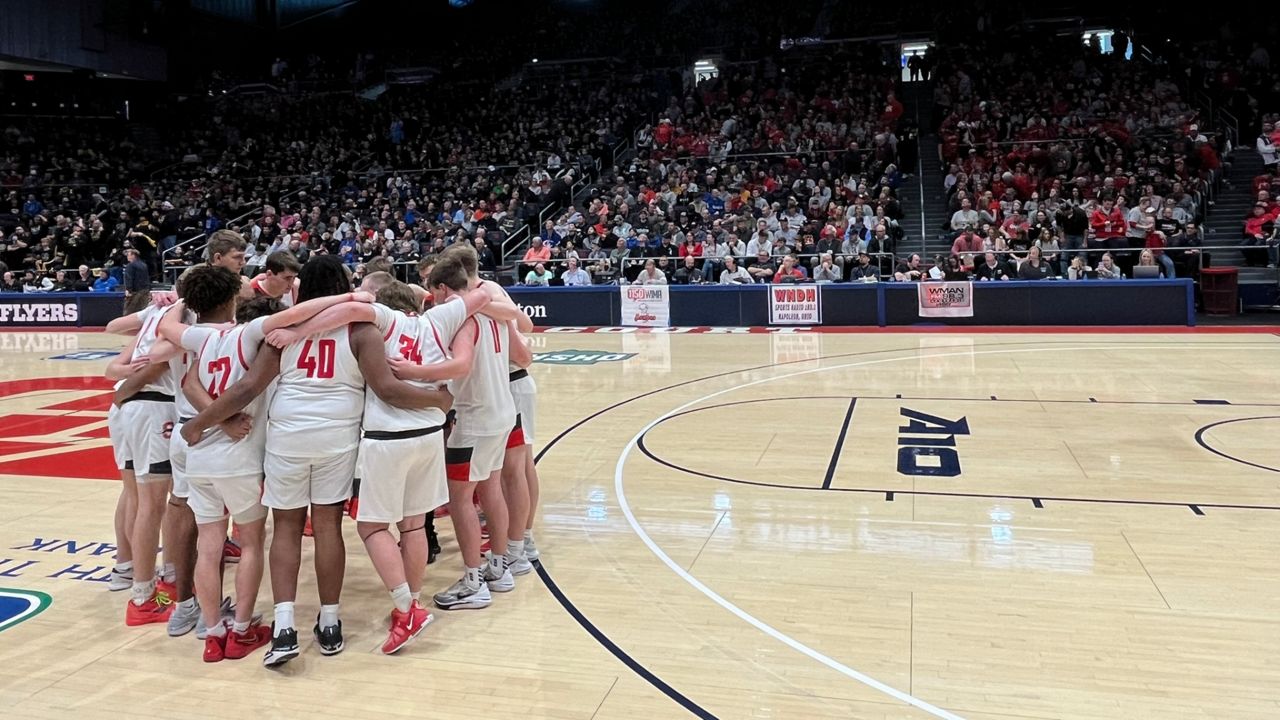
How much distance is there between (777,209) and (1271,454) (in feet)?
44.4

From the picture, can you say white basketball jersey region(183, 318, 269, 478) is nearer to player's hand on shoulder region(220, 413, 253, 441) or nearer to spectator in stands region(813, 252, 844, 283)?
player's hand on shoulder region(220, 413, 253, 441)

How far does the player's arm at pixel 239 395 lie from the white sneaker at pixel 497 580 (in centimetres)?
148

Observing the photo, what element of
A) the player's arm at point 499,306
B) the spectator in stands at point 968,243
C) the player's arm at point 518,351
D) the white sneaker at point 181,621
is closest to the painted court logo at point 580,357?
the spectator in stands at point 968,243

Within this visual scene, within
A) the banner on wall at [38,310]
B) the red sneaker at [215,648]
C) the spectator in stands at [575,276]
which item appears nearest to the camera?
the red sneaker at [215,648]

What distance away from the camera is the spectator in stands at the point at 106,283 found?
2065 cm

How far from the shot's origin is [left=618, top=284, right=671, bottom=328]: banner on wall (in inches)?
695

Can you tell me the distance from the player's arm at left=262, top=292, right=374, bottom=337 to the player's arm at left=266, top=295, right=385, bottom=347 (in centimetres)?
2

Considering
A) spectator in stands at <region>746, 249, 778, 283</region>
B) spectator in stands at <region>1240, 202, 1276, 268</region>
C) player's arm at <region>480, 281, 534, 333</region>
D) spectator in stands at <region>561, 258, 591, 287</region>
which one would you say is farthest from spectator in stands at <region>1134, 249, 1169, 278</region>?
player's arm at <region>480, 281, 534, 333</region>

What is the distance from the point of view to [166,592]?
4473 mm

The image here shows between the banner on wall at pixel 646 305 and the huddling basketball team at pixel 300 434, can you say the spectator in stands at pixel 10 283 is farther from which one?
the huddling basketball team at pixel 300 434

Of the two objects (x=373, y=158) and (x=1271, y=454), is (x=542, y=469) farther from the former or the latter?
(x=373, y=158)

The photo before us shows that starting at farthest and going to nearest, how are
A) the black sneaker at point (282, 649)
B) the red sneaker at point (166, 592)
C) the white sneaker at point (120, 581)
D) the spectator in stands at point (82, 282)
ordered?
the spectator in stands at point (82, 282), the white sneaker at point (120, 581), the red sneaker at point (166, 592), the black sneaker at point (282, 649)

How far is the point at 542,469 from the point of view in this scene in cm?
712

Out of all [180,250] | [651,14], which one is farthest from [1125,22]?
[180,250]
